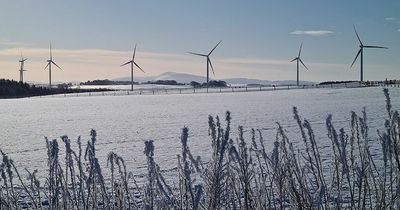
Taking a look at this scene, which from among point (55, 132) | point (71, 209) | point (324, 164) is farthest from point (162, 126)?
point (71, 209)

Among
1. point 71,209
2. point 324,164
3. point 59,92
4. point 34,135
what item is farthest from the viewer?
point 59,92

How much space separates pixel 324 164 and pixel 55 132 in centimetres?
1432

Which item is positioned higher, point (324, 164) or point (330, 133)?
point (330, 133)

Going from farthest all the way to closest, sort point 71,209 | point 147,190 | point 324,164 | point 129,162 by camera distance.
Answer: point 129,162
point 324,164
point 71,209
point 147,190

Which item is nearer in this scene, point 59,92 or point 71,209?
point 71,209

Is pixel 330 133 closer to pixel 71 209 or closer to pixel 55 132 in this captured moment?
pixel 71 209

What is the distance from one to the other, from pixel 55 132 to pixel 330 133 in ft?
61.5

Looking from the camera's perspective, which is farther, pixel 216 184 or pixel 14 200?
pixel 14 200

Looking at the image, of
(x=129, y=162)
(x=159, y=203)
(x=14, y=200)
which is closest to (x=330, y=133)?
(x=159, y=203)

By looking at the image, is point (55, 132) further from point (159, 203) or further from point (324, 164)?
point (159, 203)

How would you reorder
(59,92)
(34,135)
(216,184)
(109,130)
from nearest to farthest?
1. (216,184)
2. (34,135)
3. (109,130)
4. (59,92)

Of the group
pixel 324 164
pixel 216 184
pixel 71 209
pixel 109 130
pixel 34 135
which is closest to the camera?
pixel 216 184

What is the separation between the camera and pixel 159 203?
4598mm

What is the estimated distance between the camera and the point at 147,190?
4445mm
